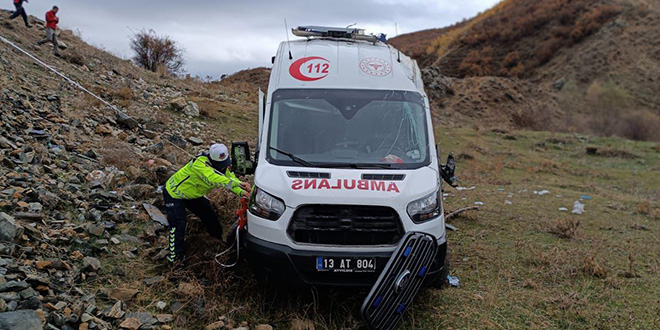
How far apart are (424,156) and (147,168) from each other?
454 centimetres

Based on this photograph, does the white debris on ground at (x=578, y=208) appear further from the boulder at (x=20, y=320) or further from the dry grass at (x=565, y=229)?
the boulder at (x=20, y=320)

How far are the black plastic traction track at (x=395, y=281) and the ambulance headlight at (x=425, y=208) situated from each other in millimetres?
193

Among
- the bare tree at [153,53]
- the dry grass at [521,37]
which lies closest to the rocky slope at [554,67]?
the dry grass at [521,37]

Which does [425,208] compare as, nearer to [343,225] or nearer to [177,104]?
[343,225]

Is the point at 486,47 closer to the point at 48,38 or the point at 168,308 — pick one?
the point at 48,38

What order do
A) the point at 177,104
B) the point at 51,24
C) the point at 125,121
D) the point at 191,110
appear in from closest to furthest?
the point at 125,121
the point at 177,104
the point at 191,110
the point at 51,24

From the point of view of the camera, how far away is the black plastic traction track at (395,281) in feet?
14.2

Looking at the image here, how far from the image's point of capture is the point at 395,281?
174 inches

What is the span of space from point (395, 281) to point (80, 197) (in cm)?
414

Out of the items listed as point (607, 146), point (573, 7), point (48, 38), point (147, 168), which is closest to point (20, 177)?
point (147, 168)

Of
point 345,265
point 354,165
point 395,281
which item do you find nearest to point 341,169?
point 354,165

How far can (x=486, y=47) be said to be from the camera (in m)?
43.8

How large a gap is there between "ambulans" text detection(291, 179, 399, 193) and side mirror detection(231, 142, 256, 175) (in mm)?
1115

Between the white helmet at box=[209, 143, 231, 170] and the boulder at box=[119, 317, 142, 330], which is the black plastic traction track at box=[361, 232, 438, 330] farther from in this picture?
the white helmet at box=[209, 143, 231, 170]
